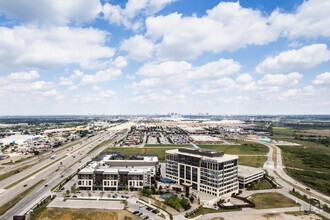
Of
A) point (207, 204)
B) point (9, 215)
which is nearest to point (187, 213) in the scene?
point (207, 204)

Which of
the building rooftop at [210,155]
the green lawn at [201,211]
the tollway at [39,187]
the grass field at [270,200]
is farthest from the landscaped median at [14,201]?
the grass field at [270,200]

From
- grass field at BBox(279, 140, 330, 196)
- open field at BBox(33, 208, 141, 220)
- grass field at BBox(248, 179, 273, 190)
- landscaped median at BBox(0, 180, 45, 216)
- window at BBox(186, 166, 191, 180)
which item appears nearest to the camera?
open field at BBox(33, 208, 141, 220)

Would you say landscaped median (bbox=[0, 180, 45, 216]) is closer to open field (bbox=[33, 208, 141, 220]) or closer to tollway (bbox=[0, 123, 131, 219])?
tollway (bbox=[0, 123, 131, 219])

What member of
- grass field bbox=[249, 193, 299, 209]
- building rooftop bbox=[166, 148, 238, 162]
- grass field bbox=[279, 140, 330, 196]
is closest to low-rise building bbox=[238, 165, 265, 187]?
grass field bbox=[249, 193, 299, 209]

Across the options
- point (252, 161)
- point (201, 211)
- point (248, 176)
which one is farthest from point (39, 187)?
point (252, 161)

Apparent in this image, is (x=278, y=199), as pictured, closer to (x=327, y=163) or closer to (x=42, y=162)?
(x=327, y=163)

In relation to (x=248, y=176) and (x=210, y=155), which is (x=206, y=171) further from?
(x=248, y=176)

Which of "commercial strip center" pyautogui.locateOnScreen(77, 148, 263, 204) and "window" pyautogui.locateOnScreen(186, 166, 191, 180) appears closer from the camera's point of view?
"commercial strip center" pyautogui.locateOnScreen(77, 148, 263, 204)
